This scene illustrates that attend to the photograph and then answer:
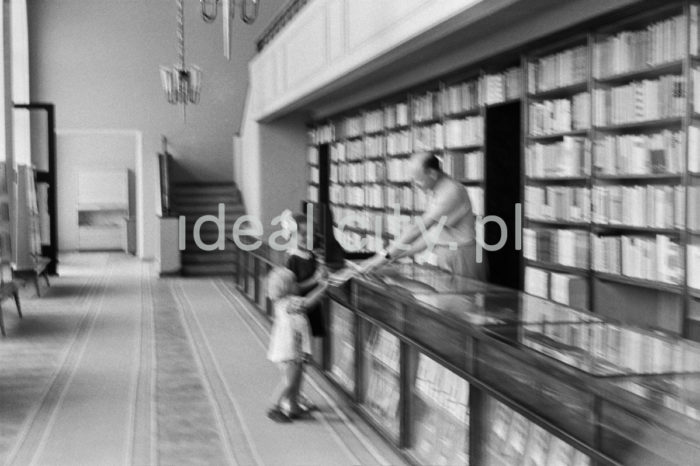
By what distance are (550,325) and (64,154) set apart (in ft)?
57.9

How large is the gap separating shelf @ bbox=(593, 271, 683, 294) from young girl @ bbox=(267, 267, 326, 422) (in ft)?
6.30

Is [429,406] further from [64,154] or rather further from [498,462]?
[64,154]

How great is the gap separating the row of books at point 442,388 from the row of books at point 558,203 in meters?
2.30

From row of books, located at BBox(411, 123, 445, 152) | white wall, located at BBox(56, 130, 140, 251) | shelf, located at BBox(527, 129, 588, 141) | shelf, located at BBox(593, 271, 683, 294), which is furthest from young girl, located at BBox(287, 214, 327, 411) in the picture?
white wall, located at BBox(56, 130, 140, 251)

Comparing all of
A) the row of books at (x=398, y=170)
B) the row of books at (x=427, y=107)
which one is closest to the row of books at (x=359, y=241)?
the row of books at (x=398, y=170)

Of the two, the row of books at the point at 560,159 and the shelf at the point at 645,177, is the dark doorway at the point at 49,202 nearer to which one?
the row of books at the point at 560,159

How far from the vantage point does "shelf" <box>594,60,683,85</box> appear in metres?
5.20

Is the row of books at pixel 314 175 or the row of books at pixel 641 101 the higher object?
the row of books at pixel 641 101

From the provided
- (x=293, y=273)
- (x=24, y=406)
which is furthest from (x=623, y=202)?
(x=24, y=406)

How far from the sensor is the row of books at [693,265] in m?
4.99

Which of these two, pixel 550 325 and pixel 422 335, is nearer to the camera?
pixel 550 325

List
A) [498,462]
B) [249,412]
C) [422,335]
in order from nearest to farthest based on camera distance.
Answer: [498,462]
[422,335]
[249,412]

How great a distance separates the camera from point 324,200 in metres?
13.5

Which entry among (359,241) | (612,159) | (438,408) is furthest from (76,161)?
(438,408)
